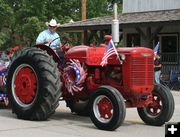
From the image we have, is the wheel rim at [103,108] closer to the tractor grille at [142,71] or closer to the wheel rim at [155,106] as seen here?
the tractor grille at [142,71]

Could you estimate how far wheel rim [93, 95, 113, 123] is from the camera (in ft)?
29.8

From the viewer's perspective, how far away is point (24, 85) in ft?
33.8

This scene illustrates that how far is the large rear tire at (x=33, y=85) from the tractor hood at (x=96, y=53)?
53cm

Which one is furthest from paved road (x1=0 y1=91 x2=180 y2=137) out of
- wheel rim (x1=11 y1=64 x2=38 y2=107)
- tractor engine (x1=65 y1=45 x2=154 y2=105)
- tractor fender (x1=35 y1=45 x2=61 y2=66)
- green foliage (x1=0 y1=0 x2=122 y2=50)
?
green foliage (x1=0 y1=0 x2=122 y2=50)

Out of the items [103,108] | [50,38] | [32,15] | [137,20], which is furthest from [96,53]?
[32,15]

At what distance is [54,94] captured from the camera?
9.66 metres

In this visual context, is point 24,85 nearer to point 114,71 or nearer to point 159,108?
point 114,71

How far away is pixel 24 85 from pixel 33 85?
0.97 ft

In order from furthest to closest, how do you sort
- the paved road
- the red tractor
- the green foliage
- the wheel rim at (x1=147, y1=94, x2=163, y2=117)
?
the green foliage
the wheel rim at (x1=147, y1=94, x2=163, y2=117)
the red tractor
the paved road

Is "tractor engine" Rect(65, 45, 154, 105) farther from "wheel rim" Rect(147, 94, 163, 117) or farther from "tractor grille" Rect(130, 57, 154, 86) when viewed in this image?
"wheel rim" Rect(147, 94, 163, 117)

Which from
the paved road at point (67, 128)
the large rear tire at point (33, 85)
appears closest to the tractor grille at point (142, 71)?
the paved road at point (67, 128)

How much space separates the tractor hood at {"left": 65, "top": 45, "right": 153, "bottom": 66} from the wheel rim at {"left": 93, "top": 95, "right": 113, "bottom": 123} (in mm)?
780

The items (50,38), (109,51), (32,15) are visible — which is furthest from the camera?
(32,15)

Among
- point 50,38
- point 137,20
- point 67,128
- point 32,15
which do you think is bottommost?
point 67,128
